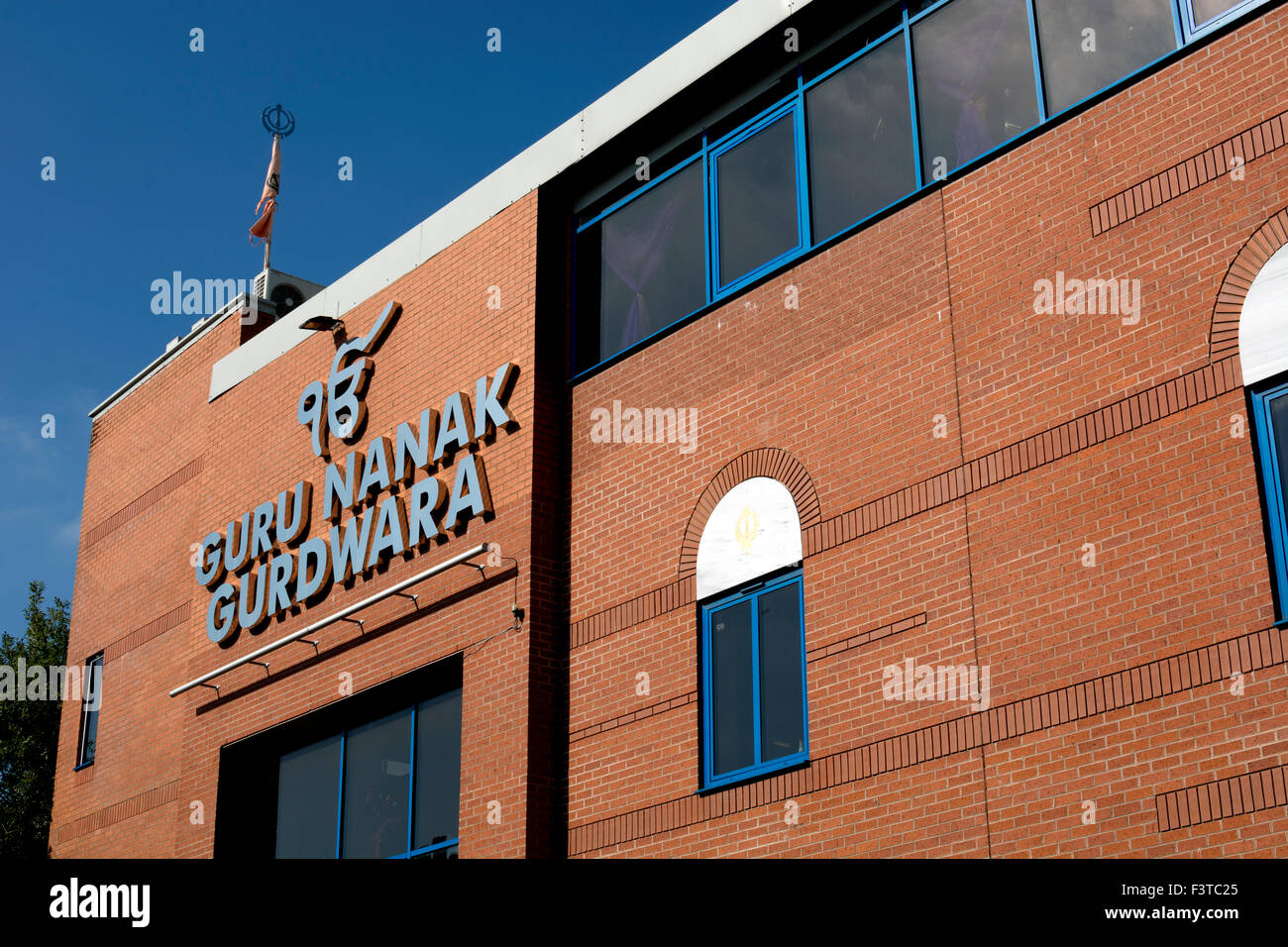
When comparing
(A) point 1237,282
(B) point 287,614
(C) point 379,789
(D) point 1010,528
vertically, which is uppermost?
(A) point 1237,282

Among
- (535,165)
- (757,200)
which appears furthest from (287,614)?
(757,200)

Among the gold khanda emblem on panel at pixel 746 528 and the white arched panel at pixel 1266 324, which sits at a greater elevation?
the white arched panel at pixel 1266 324

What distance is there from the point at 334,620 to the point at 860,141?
25.2ft

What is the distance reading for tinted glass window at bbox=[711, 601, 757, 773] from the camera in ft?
47.3

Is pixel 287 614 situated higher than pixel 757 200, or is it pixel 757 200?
pixel 757 200

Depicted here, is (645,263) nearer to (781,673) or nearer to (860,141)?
(860,141)

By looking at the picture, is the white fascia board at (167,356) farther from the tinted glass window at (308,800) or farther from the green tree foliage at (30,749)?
the green tree foliage at (30,749)

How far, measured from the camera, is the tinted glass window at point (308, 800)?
1852 centimetres

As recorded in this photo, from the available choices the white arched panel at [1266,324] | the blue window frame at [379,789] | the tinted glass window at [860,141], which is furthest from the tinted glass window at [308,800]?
the white arched panel at [1266,324]

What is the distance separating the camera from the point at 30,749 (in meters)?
36.3

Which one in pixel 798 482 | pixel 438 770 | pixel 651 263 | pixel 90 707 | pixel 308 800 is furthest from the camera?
pixel 90 707

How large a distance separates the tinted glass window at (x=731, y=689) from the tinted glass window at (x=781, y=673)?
6.2 inches

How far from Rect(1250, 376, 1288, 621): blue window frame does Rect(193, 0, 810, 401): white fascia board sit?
636cm
